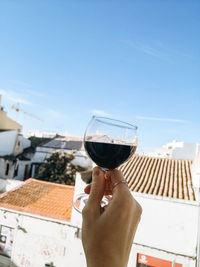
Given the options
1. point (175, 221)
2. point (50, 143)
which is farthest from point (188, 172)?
point (50, 143)

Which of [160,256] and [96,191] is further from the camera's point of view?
[160,256]

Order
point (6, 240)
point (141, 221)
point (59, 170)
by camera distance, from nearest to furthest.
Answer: point (141, 221)
point (6, 240)
point (59, 170)

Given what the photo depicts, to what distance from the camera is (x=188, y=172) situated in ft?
30.6

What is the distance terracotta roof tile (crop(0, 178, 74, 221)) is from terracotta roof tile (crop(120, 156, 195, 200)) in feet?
10.8

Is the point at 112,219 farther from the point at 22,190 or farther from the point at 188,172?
the point at 22,190

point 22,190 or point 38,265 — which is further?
point 22,190

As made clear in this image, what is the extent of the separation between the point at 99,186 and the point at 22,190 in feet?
35.0

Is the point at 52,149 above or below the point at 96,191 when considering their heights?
below

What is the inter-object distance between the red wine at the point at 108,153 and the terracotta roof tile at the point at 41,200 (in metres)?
7.53

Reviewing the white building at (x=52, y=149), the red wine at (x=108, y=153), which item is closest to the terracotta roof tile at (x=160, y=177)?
the red wine at (x=108, y=153)

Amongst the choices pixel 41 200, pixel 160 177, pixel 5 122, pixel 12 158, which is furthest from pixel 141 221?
pixel 5 122

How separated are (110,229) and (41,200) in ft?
32.1

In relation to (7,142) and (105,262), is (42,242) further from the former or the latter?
(7,142)

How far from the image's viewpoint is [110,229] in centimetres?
92
